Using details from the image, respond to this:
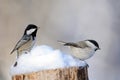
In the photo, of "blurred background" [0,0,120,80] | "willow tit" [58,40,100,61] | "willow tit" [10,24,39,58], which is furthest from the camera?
"blurred background" [0,0,120,80]

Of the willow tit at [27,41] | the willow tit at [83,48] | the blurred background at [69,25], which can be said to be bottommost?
the blurred background at [69,25]

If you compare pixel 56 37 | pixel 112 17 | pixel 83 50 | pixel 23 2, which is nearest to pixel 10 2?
pixel 23 2

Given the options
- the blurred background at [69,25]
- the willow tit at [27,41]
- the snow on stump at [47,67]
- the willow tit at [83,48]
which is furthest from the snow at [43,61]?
the blurred background at [69,25]

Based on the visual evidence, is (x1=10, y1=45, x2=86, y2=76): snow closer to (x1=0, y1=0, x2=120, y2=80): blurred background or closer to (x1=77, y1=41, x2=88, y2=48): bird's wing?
(x1=77, y1=41, x2=88, y2=48): bird's wing

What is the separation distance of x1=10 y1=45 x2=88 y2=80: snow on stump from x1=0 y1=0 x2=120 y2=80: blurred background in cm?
194

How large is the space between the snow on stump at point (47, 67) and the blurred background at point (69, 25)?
1.94 meters

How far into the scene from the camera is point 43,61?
1.85 m

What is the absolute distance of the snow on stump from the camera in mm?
1803

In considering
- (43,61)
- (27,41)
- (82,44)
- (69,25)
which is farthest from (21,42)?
(69,25)

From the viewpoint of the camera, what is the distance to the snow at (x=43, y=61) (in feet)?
5.99

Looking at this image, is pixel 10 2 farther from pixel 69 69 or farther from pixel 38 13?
pixel 69 69

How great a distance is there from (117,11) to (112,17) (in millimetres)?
71

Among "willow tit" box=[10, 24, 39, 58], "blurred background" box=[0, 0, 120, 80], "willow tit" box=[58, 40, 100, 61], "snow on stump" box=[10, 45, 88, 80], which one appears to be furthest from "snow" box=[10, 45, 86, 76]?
"blurred background" box=[0, 0, 120, 80]

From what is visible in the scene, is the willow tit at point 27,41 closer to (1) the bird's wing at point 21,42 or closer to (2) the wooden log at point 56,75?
(1) the bird's wing at point 21,42
